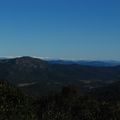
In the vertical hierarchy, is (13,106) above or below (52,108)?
above

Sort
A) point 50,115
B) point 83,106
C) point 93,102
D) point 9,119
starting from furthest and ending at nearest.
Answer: point 93,102, point 83,106, point 50,115, point 9,119

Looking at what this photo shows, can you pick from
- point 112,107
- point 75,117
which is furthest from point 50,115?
point 112,107

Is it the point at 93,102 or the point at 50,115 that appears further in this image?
the point at 93,102

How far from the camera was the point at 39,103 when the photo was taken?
3228cm

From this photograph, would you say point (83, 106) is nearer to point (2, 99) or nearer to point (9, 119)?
point (2, 99)

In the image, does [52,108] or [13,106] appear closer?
[13,106]

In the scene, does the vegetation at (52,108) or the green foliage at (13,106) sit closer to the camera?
the green foliage at (13,106)

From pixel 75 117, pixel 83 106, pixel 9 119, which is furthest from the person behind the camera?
pixel 83 106

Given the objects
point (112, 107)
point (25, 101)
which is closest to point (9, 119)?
point (25, 101)

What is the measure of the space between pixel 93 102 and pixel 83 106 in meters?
2.62

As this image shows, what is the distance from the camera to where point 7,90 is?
29703 mm

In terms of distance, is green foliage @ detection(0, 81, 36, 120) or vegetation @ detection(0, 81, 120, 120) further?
vegetation @ detection(0, 81, 120, 120)

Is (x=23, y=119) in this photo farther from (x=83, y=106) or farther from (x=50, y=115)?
(x=83, y=106)

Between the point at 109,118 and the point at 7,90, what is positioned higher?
the point at 7,90
